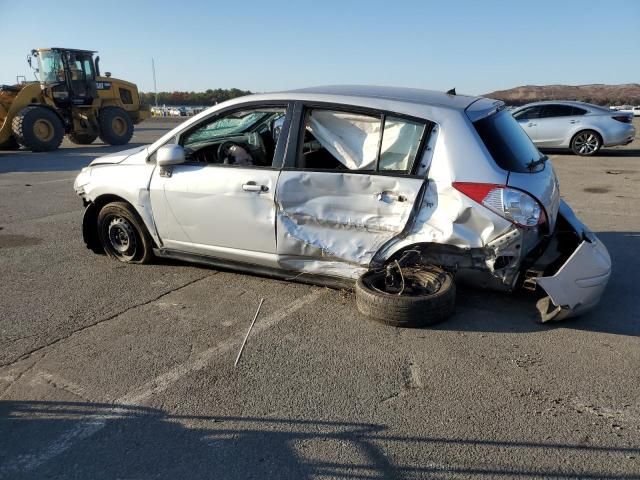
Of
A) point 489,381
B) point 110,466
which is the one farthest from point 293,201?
point 110,466

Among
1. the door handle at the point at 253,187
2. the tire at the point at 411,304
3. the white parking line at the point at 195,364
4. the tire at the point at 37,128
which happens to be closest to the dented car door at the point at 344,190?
the door handle at the point at 253,187

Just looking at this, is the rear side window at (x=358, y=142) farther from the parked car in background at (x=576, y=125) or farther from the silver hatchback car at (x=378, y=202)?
the parked car in background at (x=576, y=125)

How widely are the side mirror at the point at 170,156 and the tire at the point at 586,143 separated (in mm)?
13417

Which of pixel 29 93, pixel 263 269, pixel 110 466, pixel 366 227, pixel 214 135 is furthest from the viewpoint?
pixel 29 93

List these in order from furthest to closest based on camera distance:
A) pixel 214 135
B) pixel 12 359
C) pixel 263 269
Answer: pixel 214 135 < pixel 263 269 < pixel 12 359

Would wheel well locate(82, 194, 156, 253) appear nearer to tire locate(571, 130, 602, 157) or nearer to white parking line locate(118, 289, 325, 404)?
white parking line locate(118, 289, 325, 404)

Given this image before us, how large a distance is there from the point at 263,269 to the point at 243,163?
0.99m

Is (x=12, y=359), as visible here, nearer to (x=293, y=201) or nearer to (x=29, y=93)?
(x=293, y=201)

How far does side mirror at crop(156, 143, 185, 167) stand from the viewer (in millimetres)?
4561

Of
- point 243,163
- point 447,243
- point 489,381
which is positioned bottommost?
→ point 489,381

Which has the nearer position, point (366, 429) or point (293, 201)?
point (366, 429)

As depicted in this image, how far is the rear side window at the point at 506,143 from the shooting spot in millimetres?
3875

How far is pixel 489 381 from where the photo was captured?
10.3 feet

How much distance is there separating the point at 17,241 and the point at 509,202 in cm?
563
